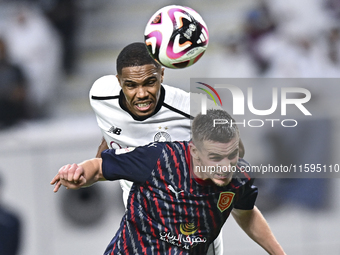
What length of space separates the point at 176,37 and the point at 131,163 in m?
1.02

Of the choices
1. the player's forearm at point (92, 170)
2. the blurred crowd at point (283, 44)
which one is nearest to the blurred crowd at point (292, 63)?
the blurred crowd at point (283, 44)

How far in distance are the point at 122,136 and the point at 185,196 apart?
120 centimetres

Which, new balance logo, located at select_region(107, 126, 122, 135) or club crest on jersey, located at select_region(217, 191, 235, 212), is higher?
new balance logo, located at select_region(107, 126, 122, 135)

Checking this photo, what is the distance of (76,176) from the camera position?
3.22 meters

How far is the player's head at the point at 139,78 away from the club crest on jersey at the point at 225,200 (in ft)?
3.46

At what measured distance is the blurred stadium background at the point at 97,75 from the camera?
6961 millimetres

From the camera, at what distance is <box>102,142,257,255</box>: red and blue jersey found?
12.0 feet

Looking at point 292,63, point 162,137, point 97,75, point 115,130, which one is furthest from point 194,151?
point 97,75

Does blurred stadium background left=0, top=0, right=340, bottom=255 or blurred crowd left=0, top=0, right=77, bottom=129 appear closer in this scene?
blurred stadium background left=0, top=0, right=340, bottom=255

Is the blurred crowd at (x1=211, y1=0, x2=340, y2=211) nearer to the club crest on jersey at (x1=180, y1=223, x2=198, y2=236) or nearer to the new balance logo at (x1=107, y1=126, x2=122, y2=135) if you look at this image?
the new balance logo at (x1=107, y1=126, x2=122, y2=135)

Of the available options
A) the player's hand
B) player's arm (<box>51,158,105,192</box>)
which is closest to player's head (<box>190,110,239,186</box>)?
player's arm (<box>51,158,105,192</box>)

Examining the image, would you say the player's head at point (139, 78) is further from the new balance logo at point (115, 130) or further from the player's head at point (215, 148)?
the player's head at point (215, 148)

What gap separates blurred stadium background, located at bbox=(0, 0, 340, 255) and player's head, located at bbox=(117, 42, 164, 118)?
8.94ft

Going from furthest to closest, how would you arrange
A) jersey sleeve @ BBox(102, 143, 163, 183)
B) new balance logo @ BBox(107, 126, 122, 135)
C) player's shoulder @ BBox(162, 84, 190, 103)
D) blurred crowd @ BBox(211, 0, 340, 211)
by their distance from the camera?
1. blurred crowd @ BBox(211, 0, 340, 211)
2. new balance logo @ BBox(107, 126, 122, 135)
3. player's shoulder @ BBox(162, 84, 190, 103)
4. jersey sleeve @ BBox(102, 143, 163, 183)
